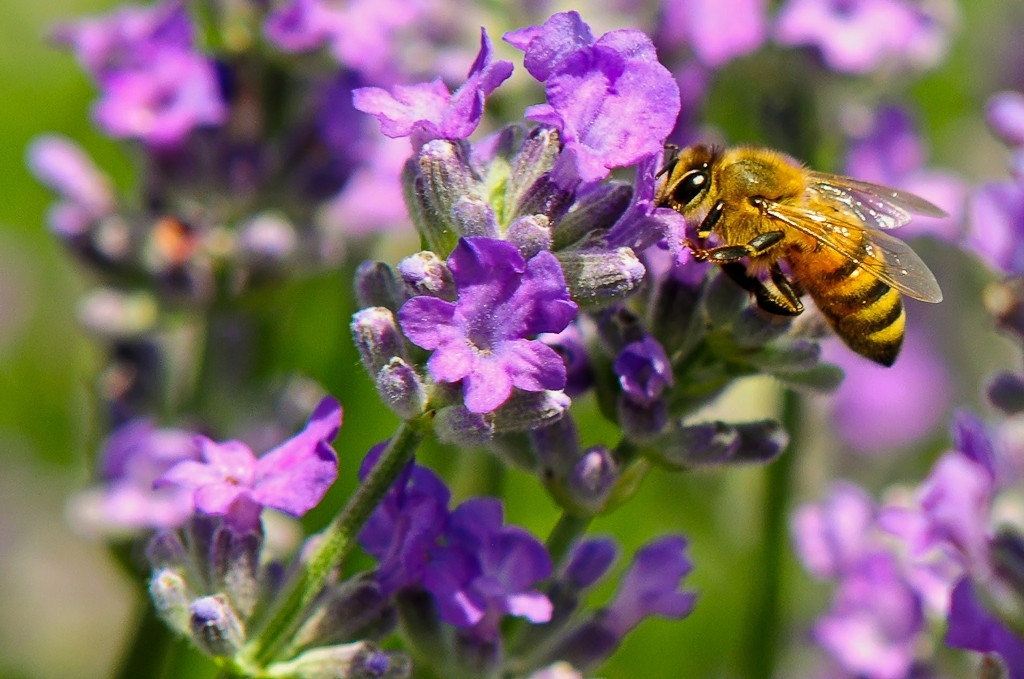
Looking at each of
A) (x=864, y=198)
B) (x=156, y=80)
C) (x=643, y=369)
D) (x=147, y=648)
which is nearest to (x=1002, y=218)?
(x=864, y=198)

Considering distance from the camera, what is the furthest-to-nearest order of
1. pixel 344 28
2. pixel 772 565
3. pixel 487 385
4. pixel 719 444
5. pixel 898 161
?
pixel 898 161, pixel 772 565, pixel 344 28, pixel 719 444, pixel 487 385

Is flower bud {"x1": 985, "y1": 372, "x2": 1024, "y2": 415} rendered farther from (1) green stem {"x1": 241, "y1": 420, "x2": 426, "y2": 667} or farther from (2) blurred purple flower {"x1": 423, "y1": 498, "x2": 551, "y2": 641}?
(1) green stem {"x1": 241, "y1": 420, "x2": 426, "y2": 667}

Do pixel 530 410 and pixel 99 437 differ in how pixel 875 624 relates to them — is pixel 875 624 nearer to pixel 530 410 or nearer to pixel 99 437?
pixel 530 410

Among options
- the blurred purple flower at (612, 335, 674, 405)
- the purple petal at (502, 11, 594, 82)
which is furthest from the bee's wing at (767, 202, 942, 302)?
the purple petal at (502, 11, 594, 82)

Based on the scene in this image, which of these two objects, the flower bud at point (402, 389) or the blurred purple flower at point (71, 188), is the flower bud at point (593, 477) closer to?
the flower bud at point (402, 389)

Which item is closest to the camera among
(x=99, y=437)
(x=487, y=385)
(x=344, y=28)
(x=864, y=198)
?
(x=487, y=385)

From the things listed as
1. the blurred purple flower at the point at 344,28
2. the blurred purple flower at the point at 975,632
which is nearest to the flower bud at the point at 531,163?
the blurred purple flower at the point at 975,632

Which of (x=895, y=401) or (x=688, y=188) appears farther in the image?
(x=895, y=401)
